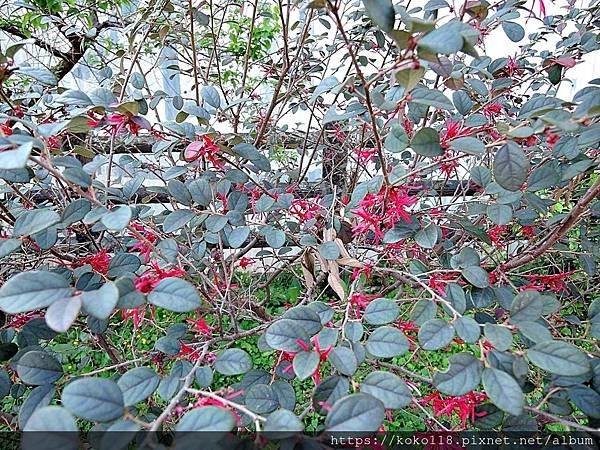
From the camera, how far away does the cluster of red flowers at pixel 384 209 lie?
2.32 ft

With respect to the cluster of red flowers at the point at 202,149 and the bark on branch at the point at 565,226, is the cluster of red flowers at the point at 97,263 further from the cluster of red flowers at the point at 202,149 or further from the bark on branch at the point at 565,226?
the bark on branch at the point at 565,226

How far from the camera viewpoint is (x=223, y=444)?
1.34ft

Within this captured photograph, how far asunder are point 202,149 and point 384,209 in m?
0.31

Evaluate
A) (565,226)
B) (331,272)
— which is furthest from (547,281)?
(331,272)

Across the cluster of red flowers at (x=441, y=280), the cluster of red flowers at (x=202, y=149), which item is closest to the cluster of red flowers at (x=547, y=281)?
the cluster of red flowers at (x=441, y=280)

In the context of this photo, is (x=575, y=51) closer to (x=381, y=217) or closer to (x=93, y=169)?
(x=381, y=217)

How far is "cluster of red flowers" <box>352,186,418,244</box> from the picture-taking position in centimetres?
71

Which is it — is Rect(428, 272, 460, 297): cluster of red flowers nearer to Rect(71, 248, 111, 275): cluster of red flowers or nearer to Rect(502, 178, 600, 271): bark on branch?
Rect(502, 178, 600, 271): bark on branch

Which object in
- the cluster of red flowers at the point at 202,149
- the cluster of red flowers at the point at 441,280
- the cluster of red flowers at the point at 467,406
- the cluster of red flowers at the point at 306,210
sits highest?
the cluster of red flowers at the point at 202,149

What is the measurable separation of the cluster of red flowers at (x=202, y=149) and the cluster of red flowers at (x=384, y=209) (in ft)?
0.84

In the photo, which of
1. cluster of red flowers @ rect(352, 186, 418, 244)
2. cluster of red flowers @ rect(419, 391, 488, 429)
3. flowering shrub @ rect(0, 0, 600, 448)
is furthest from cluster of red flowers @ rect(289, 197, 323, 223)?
cluster of red flowers @ rect(419, 391, 488, 429)

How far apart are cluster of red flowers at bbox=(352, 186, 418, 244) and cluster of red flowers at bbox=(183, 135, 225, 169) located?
0.26 meters

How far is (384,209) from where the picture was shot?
0.70 meters

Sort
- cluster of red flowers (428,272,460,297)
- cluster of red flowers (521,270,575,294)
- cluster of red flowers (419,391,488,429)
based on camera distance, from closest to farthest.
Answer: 1. cluster of red flowers (419,391,488,429)
2. cluster of red flowers (428,272,460,297)
3. cluster of red flowers (521,270,575,294)
